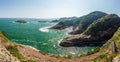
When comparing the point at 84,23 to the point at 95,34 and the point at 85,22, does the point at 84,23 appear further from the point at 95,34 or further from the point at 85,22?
the point at 95,34

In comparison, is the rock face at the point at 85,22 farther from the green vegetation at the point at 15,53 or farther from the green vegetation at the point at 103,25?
the green vegetation at the point at 15,53

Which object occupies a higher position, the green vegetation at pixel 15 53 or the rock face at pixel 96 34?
the green vegetation at pixel 15 53

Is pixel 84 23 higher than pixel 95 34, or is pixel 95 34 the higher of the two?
pixel 84 23

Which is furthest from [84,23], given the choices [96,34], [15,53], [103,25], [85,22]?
[15,53]

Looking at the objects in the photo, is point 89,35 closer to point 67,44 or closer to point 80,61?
point 67,44

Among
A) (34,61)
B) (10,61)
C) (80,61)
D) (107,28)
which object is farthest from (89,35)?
(10,61)

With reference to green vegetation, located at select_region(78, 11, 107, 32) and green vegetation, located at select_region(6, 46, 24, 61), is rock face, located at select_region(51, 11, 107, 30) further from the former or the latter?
green vegetation, located at select_region(6, 46, 24, 61)

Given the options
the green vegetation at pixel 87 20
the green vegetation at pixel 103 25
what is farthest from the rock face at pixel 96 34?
the green vegetation at pixel 87 20

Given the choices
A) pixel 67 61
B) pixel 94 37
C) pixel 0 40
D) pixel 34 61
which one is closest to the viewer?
pixel 34 61
